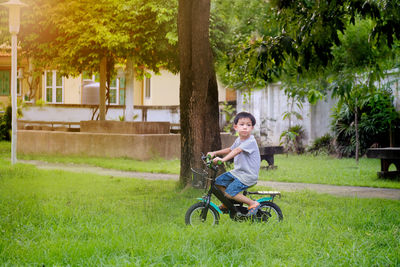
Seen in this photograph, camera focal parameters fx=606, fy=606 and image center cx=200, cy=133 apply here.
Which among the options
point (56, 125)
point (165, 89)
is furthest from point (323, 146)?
point (165, 89)

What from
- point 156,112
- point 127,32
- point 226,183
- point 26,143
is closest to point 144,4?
point 127,32

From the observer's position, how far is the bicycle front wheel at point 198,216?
6254 mm

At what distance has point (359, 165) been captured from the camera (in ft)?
52.5

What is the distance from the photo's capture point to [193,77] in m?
9.46

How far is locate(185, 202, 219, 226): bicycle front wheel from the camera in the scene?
625 centimetres

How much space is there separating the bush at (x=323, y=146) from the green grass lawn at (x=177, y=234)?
11.3m

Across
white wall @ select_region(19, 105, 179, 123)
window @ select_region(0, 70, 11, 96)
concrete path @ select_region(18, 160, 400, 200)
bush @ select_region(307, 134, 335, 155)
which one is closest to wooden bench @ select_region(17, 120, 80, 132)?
white wall @ select_region(19, 105, 179, 123)

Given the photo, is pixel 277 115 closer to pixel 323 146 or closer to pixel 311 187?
pixel 323 146

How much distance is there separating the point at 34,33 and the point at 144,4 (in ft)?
12.9

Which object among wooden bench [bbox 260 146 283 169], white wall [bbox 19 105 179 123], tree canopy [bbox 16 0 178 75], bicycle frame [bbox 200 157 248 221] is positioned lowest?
bicycle frame [bbox 200 157 248 221]

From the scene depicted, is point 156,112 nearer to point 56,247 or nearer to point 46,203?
point 46,203

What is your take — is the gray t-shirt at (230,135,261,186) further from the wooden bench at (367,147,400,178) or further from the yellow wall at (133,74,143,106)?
the yellow wall at (133,74,143,106)

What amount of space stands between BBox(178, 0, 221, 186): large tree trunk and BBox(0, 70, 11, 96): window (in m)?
26.2

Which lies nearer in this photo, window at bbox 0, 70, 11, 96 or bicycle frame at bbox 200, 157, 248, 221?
bicycle frame at bbox 200, 157, 248, 221
